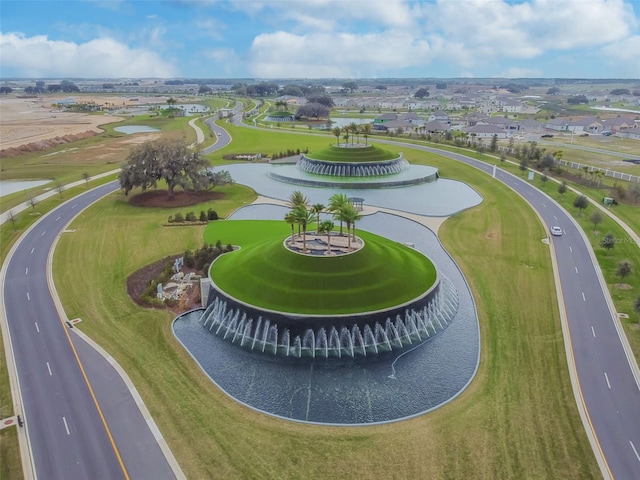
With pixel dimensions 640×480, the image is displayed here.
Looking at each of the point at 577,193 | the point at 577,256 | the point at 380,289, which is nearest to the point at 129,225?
the point at 380,289

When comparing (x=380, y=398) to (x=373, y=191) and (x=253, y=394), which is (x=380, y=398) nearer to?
(x=253, y=394)

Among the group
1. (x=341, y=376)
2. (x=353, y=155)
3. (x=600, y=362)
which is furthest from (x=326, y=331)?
(x=353, y=155)

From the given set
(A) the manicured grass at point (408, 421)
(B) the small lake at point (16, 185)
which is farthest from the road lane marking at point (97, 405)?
(B) the small lake at point (16, 185)

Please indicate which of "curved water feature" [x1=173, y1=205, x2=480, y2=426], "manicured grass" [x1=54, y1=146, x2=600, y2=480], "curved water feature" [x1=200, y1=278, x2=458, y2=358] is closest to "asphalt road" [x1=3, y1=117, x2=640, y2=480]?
"manicured grass" [x1=54, y1=146, x2=600, y2=480]

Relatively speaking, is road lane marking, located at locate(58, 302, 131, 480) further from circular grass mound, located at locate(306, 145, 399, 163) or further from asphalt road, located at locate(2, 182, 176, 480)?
circular grass mound, located at locate(306, 145, 399, 163)

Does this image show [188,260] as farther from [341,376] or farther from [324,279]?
[341,376]

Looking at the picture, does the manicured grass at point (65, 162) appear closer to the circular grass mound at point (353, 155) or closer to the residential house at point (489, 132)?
the circular grass mound at point (353, 155)
